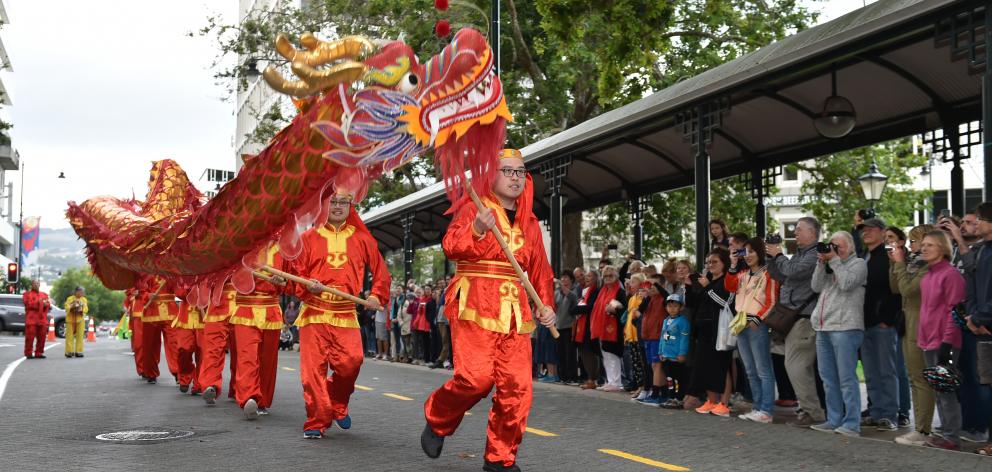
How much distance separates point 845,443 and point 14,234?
A: 98.0 metres

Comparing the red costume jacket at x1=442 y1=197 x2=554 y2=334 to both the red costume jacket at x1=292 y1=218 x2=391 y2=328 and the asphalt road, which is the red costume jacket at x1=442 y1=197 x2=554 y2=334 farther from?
the red costume jacket at x1=292 y1=218 x2=391 y2=328

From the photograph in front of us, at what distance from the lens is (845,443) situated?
9.08m

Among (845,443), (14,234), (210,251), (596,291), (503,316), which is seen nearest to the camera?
(210,251)

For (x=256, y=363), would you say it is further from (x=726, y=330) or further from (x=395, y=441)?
(x=726, y=330)

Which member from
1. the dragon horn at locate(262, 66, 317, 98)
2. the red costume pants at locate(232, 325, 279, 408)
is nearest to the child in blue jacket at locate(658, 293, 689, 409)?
the red costume pants at locate(232, 325, 279, 408)

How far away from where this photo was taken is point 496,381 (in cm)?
695

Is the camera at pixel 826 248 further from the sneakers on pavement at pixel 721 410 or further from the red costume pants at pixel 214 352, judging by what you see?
the red costume pants at pixel 214 352

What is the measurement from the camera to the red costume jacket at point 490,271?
6906 millimetres

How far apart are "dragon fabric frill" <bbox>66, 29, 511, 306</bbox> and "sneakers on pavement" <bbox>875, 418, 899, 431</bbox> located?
5969 millimetres

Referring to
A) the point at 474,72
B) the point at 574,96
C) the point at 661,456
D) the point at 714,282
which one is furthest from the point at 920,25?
the point at 574,96

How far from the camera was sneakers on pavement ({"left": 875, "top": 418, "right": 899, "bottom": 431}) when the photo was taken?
1018cm

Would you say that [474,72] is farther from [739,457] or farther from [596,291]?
[596,291]

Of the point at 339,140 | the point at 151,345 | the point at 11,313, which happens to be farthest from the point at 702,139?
the point at 11,313

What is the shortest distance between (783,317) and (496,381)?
15.1ft
